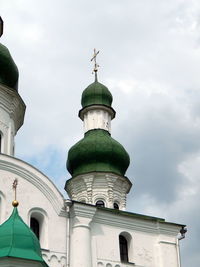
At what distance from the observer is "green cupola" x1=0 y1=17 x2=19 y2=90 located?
16.9 metres

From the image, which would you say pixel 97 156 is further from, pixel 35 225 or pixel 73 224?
pixel 35 225

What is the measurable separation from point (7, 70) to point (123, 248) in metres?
6.28

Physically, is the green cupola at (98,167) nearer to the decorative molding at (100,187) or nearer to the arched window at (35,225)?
the decorative molding at (100,187)

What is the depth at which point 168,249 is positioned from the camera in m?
16.1

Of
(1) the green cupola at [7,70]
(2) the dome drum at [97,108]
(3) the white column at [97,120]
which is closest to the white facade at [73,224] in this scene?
(1) the green cupola at [7,70]

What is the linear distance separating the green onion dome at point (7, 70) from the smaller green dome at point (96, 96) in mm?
4577

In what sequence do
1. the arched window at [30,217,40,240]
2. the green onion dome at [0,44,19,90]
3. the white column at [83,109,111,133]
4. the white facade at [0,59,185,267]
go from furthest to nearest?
the white column at [83,109,111,133] < the green onion dome at [0,44,19,90] < the arched window at [30,217,40,240] < the white facade at [0,59,185,267]

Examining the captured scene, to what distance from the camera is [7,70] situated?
56.0ft

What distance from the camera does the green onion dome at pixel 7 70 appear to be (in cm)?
1691

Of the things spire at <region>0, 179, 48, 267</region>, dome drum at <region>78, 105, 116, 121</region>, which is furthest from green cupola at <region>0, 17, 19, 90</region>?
spire at <region>0, 179, 48, 267</region>

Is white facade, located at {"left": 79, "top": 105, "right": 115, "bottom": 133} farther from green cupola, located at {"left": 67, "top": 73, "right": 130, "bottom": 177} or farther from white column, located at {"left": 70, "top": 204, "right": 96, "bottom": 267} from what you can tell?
white column, located at {"left": 70, "top": 204, "right": 96, "bottom": 267}

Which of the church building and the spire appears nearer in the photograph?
the spire

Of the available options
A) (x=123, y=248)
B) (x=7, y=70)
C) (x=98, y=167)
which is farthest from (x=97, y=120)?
(x=123, y=248)

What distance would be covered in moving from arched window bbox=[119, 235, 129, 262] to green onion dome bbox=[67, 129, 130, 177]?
4.25m
